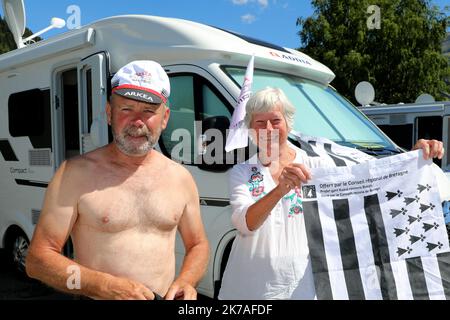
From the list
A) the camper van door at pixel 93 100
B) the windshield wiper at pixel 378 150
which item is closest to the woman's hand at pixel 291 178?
the windshield wiper at pixel 378 150

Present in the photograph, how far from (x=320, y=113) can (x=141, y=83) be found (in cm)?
247

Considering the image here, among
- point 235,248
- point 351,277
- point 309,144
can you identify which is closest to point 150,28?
point 309,144

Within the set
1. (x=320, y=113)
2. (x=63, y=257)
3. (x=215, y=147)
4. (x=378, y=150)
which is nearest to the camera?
(x=63, y=257)

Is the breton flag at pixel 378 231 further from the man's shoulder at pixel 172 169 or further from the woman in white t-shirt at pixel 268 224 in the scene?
the man's shoulder at pixel 172 169

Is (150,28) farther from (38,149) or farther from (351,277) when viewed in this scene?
(351,277)

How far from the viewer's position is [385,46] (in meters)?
17.5

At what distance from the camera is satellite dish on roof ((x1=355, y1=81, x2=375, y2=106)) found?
1049 cm

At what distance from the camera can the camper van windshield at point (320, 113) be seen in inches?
149

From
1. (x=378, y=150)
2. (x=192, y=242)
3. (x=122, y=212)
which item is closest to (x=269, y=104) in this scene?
(x=192, y=242)

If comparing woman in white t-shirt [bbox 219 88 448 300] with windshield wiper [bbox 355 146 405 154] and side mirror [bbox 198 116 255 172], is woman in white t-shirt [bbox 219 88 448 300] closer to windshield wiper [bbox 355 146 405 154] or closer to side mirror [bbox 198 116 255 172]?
side mirror [bbox 198 116 255 172]

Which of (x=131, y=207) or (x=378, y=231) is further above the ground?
(x=131, y=207)

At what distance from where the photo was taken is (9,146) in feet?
18.8

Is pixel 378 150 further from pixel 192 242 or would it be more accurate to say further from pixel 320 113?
pixel 192 242
